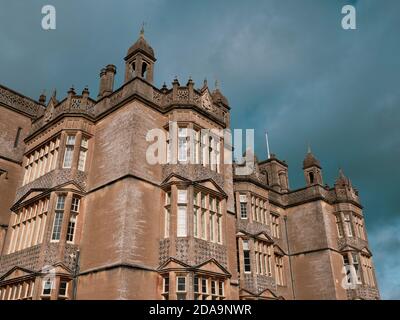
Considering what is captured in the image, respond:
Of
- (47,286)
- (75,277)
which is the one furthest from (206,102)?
(47,286)

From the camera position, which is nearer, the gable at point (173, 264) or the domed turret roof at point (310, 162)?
the gable at point (173, 264)

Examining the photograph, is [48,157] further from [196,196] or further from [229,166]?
[229,166]

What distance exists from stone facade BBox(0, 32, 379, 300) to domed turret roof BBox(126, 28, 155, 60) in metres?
0.07

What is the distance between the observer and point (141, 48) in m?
19.5

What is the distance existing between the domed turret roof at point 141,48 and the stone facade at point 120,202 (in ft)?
0.23

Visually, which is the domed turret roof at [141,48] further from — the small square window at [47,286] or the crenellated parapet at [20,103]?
the small square window at [47,286]

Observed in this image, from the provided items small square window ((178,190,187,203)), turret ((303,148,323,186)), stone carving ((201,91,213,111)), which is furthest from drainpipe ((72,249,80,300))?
turret ((303,148,323,186))

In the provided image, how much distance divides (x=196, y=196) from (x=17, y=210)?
9858 millimetres

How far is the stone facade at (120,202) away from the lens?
15.3 meters

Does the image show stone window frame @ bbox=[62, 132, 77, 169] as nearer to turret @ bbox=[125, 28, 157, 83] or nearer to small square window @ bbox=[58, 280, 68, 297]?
turret @ bbox=[125, 28, 157, 83]

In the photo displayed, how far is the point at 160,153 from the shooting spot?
17.8 meters

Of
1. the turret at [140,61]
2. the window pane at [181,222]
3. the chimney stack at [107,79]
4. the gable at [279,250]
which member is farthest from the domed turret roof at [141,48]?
the gable at [279,250]
